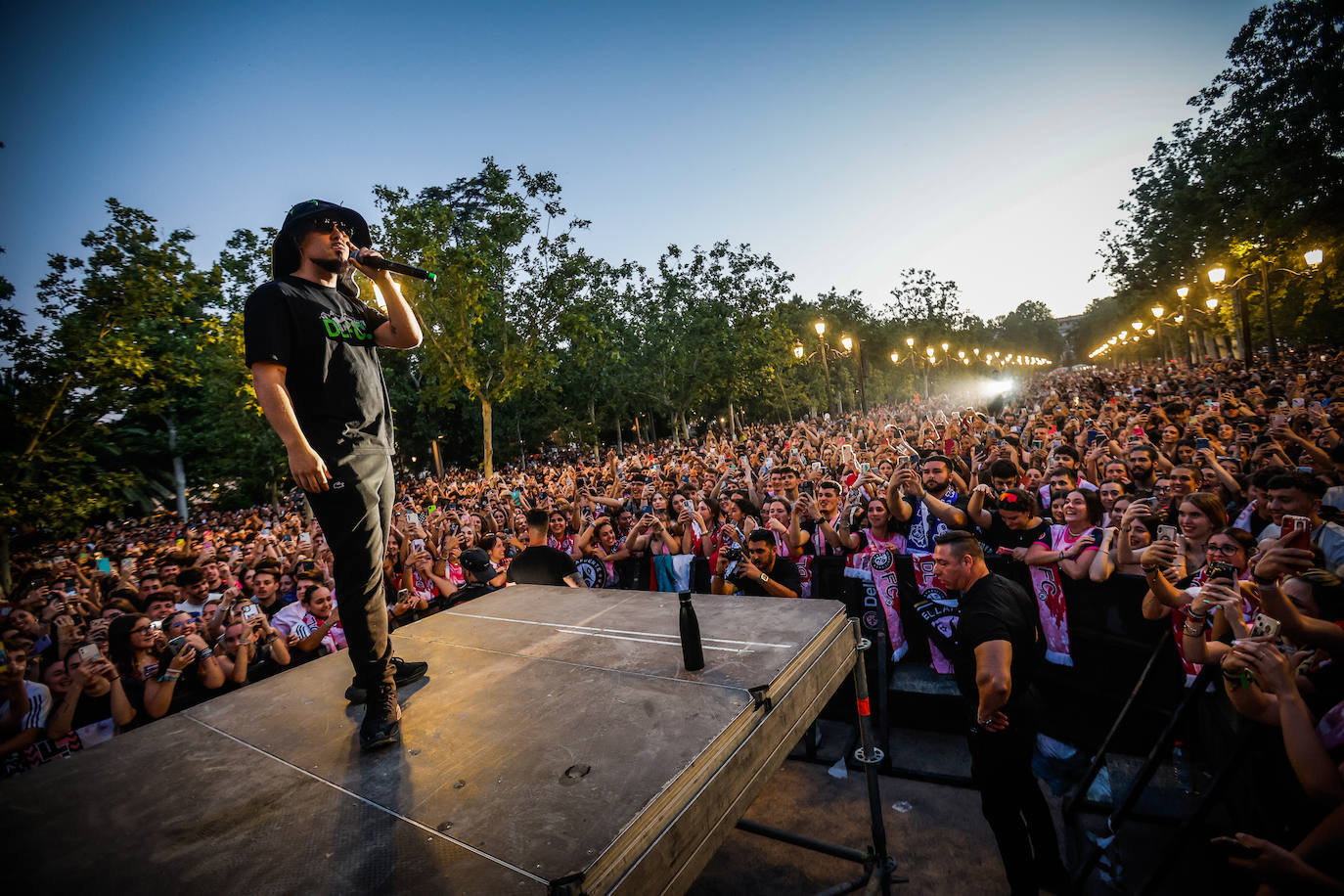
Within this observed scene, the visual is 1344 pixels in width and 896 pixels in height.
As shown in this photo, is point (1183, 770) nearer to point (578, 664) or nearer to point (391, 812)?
point (578, 664)

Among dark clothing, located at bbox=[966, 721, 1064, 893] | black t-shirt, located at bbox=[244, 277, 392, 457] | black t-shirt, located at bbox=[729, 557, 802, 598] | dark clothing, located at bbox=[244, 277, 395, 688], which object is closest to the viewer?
black t-shirt, located at bbox=[244, 277, 392, 457]

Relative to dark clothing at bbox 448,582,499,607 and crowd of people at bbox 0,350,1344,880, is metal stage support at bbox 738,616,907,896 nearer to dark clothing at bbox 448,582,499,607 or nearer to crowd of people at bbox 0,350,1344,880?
crowd of people at bbox 0,350,1344,880

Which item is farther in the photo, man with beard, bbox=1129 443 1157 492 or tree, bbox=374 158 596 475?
tree, bbox=374 158 596 475

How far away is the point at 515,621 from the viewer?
335cm

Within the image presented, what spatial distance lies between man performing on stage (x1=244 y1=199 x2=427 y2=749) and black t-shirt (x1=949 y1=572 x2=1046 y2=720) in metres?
2.96

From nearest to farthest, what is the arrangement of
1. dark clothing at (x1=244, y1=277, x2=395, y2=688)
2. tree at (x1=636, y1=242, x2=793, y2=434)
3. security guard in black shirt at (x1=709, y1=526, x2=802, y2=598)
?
dark clothing at (x1=244, y1=277, x2=395, y2=688)
security guard in black shirt at (x1=709, y1=526, x2=802, y2=598)
tree at (x1=636, y1=242, x2=793, y2=434)

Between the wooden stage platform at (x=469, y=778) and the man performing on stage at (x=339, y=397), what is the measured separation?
324 mm

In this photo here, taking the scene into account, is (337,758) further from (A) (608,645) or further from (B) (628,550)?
(B) (628,550)

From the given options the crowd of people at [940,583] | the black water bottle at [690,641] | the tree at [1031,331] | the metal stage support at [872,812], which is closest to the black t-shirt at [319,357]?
the crowd of people at [940,583]

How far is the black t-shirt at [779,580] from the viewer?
4.99 m

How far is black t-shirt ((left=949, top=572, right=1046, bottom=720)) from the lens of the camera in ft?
9.75

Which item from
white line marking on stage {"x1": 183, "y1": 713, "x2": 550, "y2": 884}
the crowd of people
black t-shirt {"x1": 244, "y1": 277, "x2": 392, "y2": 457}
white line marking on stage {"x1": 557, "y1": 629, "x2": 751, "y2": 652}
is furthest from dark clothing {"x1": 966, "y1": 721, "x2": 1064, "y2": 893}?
black t-shirt {"x1": 244, "y1": 277, "x2": 392, "y2": 457}

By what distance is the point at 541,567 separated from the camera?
18.6 feet

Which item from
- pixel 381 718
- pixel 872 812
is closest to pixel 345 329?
pixel 381 718
